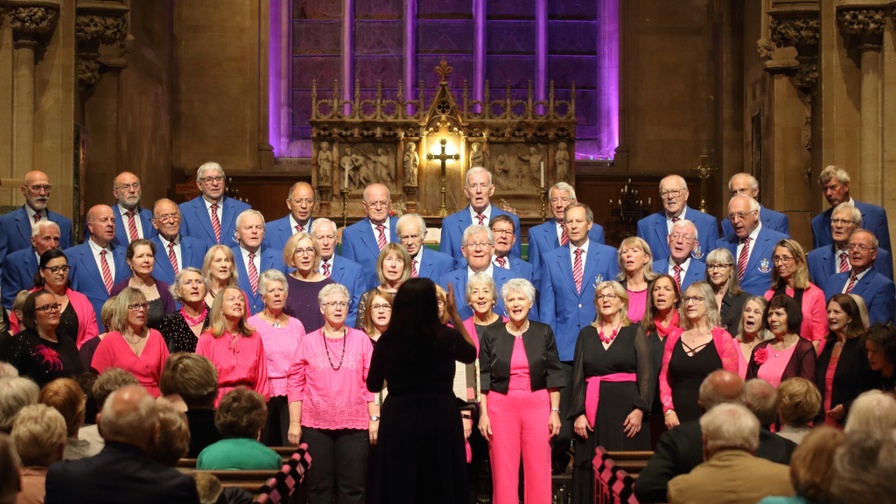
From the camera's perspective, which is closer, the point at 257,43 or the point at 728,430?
the point at 728,430

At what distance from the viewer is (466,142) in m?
14.7

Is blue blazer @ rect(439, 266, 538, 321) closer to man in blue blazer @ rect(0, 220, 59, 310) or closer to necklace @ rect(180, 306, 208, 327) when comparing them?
necklace @ rect(180, 306, 208, 327)

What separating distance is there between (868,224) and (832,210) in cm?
33

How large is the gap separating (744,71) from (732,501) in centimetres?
1109

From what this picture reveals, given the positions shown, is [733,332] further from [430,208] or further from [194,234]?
[430,208]

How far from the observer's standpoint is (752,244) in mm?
8594

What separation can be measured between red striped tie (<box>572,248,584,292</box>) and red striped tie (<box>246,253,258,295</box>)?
194cm

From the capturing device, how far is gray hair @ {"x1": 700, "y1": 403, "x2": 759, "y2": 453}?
15.3 feet

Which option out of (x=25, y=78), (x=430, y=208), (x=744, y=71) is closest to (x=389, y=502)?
(x=25, y=78)

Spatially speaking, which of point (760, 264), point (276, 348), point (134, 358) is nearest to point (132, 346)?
point (134, 358)

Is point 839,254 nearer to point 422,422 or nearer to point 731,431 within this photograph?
point 422,422

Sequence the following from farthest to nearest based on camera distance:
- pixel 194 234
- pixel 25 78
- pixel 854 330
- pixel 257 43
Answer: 1. pixel 257 43
2. pixel 25 78
3. pixel 194 234
4. pixel 854 330

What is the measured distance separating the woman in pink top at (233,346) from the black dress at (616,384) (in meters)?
1.70

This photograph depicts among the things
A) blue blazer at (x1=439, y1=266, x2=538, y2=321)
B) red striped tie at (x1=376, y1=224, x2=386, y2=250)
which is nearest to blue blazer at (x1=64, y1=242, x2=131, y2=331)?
red striped tie at (x1=376, y1=224, x2=386, y2=250)
